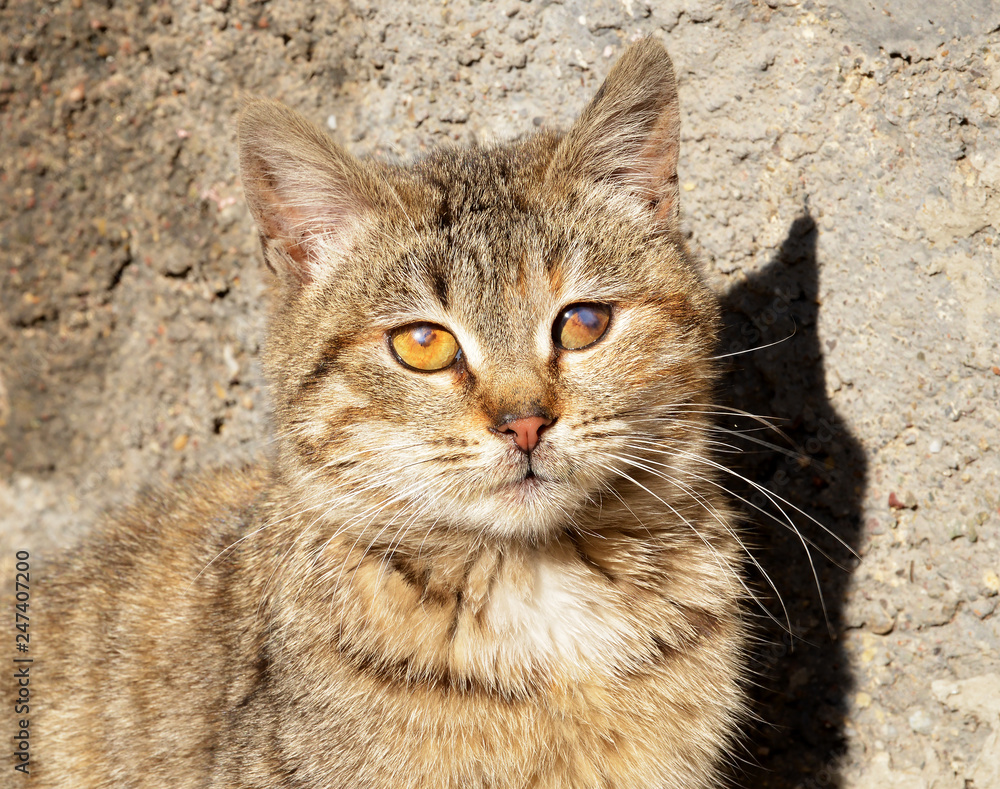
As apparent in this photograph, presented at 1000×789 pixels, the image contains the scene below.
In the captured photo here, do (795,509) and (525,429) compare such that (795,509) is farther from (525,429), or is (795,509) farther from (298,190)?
(298,190)

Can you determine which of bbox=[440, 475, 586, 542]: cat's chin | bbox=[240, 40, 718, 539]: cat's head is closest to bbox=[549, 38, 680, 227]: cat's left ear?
bbox=[240, 40, 718, 539]: cat's head

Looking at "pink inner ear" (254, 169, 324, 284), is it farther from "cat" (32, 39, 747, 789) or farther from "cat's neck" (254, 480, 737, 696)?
"cat's neck" (254, 480, 737, 696)

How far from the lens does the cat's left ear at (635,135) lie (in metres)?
Result: 2.29

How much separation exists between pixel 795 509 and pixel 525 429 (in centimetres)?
130

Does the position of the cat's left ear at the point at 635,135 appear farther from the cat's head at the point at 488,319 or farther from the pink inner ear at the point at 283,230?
the pink inner ear at the point at 283,230

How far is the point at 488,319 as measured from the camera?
2.11 meters

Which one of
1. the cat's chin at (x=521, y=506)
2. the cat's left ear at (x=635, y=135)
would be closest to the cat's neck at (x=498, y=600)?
the cat's chin at (x=521, y=506)

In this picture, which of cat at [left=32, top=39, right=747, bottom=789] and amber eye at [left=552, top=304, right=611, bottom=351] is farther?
amber eye at [left=552, top=304, right=611, bottom=351]

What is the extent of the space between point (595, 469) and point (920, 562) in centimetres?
136

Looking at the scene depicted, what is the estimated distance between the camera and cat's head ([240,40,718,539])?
2014 millimetres

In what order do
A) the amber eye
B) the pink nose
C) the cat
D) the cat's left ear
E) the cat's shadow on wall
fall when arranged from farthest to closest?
the cat's shadow on wall < the cat's left ear < the amber eye < the cat < the pink nose

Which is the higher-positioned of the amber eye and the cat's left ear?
the cat's left ear

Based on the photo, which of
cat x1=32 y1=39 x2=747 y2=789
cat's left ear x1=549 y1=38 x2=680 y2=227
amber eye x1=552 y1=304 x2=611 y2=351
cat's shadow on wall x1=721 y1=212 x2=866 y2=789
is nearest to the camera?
cat x1=32 y1=39 x2=747 y2=789

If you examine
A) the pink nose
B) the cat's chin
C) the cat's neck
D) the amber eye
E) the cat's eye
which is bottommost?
the cat's neck
